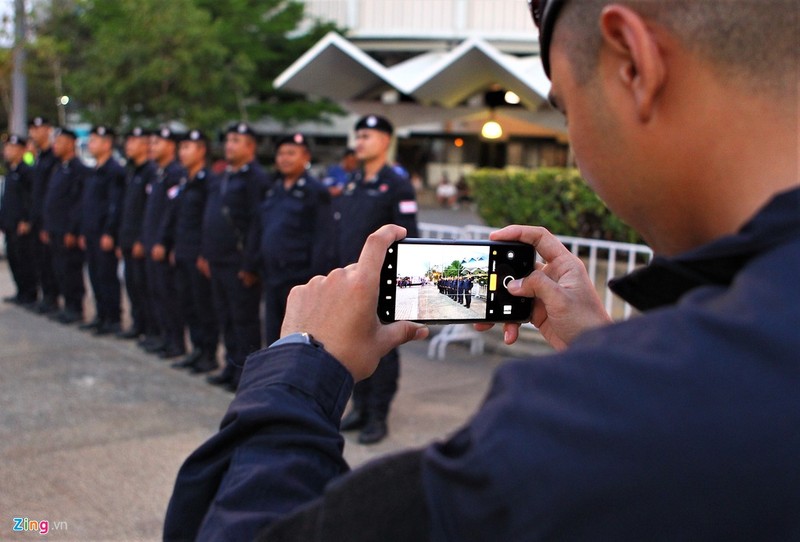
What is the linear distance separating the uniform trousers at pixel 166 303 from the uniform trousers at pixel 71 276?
5.14 ft

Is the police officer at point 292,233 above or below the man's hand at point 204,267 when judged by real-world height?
above

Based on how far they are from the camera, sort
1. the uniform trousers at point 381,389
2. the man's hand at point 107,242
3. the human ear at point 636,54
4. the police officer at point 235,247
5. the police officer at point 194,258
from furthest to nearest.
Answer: the man's hand at point 107,242 < the police officer at point 194,258 < the police officer at point 235,247 < the uniform trousers at point 381,389 < the human ear at point 636,54

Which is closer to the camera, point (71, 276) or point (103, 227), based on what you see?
point (103, 227)

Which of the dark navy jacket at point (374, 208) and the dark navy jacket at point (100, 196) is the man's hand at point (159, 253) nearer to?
the dark navy jacket at point (100, 196)

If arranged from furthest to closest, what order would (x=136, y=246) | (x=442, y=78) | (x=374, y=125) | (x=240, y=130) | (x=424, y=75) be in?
1. (x=442, y=78)
2. (x=424, y=75)
3. (x=136, y=246)
4. (x=240, y=130)
5. (x=374, y=125)

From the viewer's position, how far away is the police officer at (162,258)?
7.18 metres

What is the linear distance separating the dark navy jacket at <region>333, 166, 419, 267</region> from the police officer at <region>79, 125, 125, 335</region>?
3.51 metres

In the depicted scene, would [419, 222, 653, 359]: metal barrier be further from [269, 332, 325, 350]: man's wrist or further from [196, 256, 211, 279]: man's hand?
[269, 332, 325, 350]: man's wrist

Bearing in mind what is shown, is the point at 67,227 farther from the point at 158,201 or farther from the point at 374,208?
the point at 374,208

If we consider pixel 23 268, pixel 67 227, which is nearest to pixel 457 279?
pixel 67 227

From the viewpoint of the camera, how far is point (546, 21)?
0.90 meters

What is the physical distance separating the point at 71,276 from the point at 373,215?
15.5ft

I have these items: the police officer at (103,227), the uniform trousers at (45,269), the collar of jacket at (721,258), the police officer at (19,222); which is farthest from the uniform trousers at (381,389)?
the police officer at (19,222)

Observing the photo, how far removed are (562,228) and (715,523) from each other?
7.14 metres
